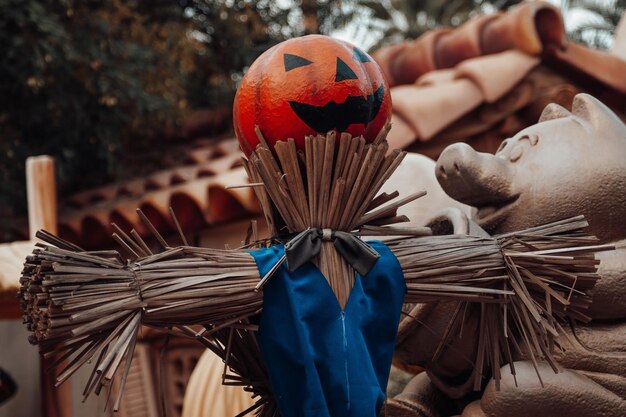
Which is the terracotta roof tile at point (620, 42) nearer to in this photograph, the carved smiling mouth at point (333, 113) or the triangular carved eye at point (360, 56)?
the triangular carved eye at point (360, 56)

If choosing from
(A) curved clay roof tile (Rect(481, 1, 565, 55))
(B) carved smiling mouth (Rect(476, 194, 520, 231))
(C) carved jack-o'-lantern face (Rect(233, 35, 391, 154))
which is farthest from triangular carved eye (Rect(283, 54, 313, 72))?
(A) curved clay roof tile (Rect(481, 1, 565, 55))

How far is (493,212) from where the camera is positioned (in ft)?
7.73

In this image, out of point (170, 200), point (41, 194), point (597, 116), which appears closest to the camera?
point (597, 116)

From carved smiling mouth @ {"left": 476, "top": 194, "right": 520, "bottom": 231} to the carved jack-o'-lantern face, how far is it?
1.63 ft

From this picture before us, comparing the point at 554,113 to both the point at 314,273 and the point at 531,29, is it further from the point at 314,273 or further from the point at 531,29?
the point at 531,29

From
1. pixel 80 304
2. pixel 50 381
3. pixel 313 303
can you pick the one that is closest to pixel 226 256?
pixel 313 303

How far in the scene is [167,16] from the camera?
781 cm

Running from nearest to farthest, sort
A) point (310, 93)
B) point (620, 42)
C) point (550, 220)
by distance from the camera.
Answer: point (310, 93)
point (550, 220)
point (620, 42)

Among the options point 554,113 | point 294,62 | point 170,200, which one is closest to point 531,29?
point 170,200

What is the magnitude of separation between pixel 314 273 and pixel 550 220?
69 cm

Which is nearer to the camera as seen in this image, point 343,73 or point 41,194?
point 343,73

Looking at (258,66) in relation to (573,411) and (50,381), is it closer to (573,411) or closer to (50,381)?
(573,411)

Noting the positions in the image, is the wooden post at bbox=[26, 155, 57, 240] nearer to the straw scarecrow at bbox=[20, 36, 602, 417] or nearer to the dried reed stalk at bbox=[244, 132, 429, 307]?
the straw scarecrow at bbox=[20, 36, 602, 417]

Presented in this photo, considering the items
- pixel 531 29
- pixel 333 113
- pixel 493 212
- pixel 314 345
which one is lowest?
pixel 314 345
